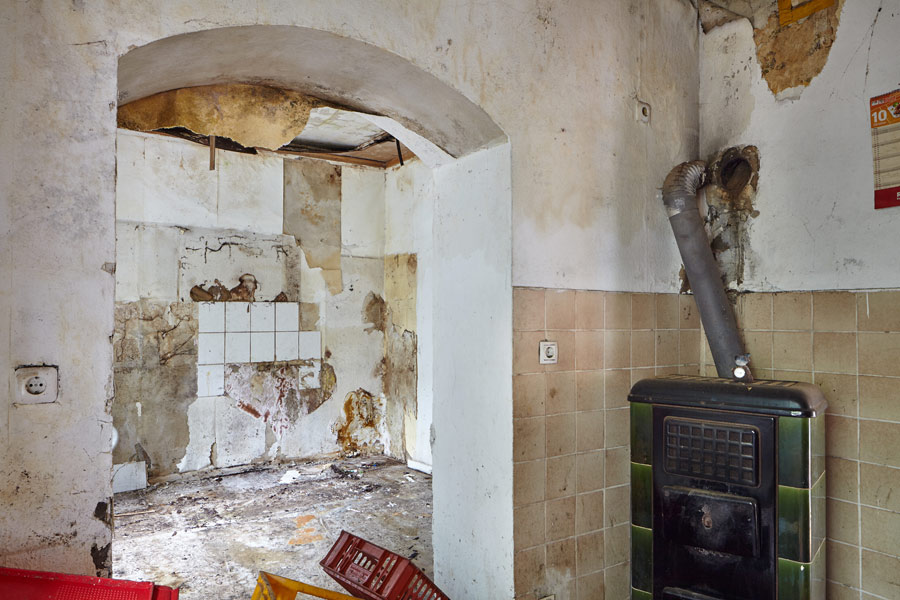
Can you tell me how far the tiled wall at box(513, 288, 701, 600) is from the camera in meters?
2.29

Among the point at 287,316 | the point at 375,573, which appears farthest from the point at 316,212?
the point at 375,573

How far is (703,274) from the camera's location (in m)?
2.61

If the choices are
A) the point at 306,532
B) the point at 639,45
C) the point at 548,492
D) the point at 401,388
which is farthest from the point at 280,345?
the point at 639,45

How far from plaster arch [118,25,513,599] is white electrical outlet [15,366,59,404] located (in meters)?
0.94

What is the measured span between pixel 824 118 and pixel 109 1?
2683 mm

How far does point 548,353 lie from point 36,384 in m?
1.68

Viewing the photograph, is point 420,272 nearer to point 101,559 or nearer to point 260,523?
point 260,523

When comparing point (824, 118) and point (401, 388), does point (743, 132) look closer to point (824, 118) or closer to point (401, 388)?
point (824, 118)

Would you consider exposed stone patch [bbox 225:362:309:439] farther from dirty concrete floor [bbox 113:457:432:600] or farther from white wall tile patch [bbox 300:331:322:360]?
dirty concrete floor [bbox 113:457:432:600]

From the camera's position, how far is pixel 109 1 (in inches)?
60.9

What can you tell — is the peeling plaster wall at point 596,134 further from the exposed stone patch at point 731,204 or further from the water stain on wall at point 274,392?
the water stain on wall at point 274,392

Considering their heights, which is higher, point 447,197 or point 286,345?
point 447,197

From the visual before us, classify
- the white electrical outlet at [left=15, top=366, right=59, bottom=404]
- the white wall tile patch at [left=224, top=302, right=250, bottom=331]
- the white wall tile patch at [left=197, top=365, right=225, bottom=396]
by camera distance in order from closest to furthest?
1. the white electrical outlet at [left=15, top=366, right=59, bottom=404]
2. the white wall tile patch at [left=197, top=365, right=225, bottom=396]
3. the white wall tile patch at [left=224, top=302, right=250, bottom=331]

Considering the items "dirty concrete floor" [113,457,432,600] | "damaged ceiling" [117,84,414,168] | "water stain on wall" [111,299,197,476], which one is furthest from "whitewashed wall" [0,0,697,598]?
"water stain on wall" [111,299,197,476]
